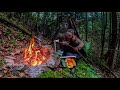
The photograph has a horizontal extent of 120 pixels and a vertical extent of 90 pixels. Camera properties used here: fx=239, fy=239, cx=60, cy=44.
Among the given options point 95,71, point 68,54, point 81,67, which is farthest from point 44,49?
point 95,71

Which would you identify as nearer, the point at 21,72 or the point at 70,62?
the point at 21,72

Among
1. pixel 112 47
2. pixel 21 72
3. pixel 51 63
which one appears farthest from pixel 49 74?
pixel 112 47

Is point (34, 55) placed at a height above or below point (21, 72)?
above

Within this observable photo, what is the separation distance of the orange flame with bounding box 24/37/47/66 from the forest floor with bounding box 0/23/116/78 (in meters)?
0.10

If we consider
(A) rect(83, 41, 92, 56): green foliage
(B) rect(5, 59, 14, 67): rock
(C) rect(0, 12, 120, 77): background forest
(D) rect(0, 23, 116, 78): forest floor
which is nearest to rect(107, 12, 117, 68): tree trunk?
(C) rect(0, 12, 120, 77): background forest

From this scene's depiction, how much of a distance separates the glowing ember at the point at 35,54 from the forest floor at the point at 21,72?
0.11 meters

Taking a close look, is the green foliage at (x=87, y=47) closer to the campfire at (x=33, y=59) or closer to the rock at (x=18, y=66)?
the campfire at (x=33, y=59)

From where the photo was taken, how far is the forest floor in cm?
436

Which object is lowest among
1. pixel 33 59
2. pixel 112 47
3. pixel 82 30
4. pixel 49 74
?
pixel 49 74

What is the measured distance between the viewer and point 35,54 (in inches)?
176

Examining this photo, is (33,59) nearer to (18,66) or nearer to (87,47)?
(18,66)

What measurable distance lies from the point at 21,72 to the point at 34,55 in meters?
0.39

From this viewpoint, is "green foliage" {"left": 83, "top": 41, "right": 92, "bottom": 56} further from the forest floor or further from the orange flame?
the orange flame
